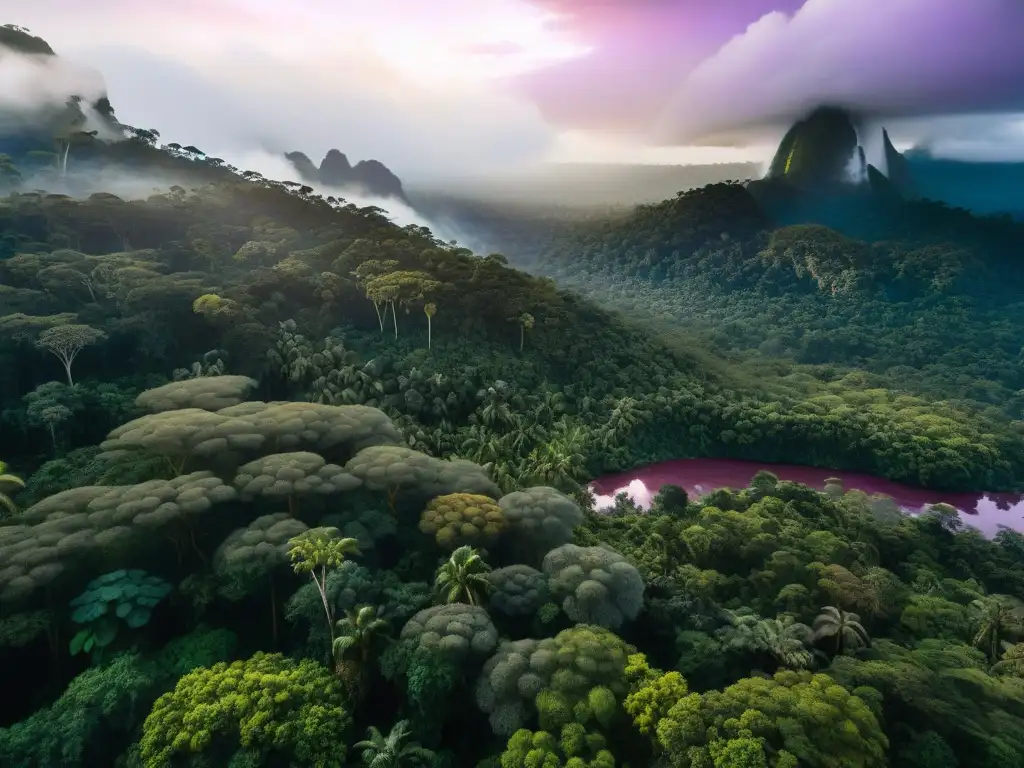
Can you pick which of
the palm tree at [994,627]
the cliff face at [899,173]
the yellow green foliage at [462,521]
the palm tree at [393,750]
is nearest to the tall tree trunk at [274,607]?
the yellow green foliage at [462,521]

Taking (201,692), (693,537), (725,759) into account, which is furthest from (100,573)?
(693,537)

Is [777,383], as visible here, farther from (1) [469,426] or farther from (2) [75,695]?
(2) [75,695]

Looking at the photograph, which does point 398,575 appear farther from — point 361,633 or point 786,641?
point 786,641

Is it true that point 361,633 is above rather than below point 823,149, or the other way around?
below

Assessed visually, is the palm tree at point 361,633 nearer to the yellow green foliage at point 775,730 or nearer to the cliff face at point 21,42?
the yellow green foliage at point 775,730

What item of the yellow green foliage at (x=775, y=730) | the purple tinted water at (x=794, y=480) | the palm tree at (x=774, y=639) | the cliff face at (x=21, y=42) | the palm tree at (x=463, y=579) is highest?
the cliff face at (x=21, y=42)

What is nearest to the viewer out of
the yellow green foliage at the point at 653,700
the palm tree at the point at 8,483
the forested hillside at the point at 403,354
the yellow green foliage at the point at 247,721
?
the yellow green foliage at the point at 653,700

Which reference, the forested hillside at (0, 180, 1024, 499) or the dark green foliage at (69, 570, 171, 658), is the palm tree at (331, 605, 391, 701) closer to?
the dark green foliage at (69, 570, 171, 658)

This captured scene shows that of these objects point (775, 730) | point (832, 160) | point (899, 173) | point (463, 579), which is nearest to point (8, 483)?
point (463, 579)
